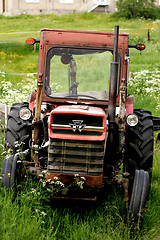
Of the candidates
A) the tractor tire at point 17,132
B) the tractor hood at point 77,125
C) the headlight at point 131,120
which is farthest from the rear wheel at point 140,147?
the tractor tire at point 17,132

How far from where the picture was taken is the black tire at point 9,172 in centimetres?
495

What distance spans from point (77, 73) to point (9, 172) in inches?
69.5

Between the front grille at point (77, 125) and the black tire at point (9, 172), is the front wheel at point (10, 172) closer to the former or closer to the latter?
the black tire at point (9, 172)

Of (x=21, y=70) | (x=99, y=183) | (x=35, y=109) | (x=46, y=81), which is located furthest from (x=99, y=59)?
(x=21, y=70)

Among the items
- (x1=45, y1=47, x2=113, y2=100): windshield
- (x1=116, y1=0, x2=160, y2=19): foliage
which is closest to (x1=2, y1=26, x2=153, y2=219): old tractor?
(x1=45, y1=47, x2=113, y2=100): windshield

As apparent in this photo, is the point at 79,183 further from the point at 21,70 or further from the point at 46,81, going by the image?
the point at 21,70

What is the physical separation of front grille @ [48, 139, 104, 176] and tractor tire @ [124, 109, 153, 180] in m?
0.96

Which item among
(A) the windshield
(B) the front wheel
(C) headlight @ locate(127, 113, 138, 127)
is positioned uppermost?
(A) the windshield

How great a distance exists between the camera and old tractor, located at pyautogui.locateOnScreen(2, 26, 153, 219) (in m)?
4.71

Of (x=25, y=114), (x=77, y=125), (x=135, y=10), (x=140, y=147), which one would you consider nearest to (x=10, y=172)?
(x=25, y=114)

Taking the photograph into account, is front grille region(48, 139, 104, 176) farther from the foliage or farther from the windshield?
the foliage

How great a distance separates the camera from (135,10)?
37781mm

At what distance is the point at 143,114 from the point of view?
231 inches

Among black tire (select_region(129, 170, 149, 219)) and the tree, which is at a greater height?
the tree
